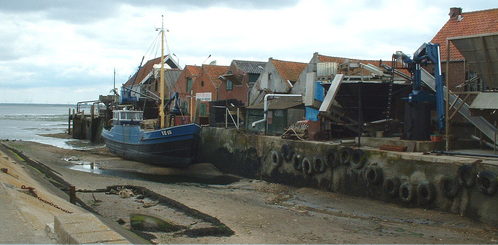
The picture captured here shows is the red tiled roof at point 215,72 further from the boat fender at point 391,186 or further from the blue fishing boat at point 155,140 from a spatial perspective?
the boat fender at point 391,186

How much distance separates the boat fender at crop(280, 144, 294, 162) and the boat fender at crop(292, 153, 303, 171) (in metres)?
0.34

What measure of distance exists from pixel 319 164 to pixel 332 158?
2.49ft

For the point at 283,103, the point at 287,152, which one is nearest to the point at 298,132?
the point at 287,152

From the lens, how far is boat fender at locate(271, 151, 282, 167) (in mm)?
21250

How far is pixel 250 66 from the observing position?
36312 millimetres

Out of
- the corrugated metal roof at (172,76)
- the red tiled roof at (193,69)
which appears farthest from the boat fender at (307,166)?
the corrugated metal roof at (172,76)

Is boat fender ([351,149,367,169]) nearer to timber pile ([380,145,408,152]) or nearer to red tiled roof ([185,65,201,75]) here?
timber pile ([380,145,408,152])

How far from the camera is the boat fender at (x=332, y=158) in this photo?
17.8m

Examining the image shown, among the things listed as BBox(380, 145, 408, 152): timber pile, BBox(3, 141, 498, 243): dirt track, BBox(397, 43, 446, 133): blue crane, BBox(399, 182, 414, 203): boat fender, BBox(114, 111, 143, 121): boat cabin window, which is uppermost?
BBox(397, 43, 446, 133): blue crane

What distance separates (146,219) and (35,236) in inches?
197

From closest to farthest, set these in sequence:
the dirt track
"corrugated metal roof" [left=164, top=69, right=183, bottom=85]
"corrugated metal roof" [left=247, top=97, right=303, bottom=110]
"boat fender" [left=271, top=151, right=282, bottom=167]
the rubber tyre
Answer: the dirt track < the rubber tyre < "boat fender" [left=271, top=151, right=282, bottom=167] < "corrugated metal roof" [left=247, top=97, right=303, bottom=110] < "corrugated metal roof" [left=164, top=69, right=183, bottom=85]

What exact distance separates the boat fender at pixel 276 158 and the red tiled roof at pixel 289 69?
396 inches

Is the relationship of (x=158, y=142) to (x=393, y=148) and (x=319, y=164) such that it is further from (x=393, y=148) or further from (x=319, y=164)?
(x=393, y=148)

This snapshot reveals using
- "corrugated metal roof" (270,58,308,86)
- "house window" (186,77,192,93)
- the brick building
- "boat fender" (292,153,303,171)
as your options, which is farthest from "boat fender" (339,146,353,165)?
"house window" (186,77,192,93)
